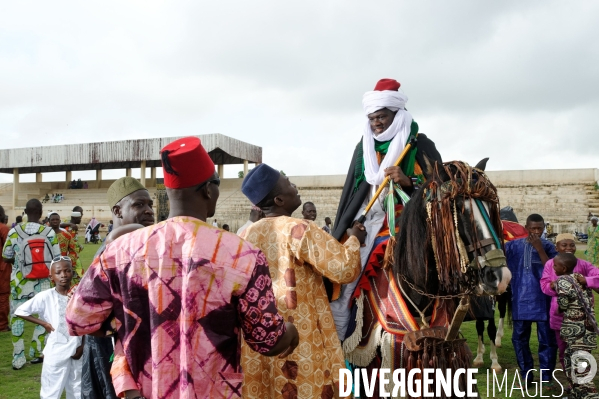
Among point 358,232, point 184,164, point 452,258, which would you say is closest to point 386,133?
point 358,232

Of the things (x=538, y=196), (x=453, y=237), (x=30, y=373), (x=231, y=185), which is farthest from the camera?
(x=231, y=185)

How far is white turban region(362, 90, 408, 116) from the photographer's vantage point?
3.94 m

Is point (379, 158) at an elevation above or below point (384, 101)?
below

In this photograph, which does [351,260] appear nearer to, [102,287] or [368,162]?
[368,162]

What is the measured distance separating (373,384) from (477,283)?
1.01m

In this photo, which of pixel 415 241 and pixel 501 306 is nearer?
pixel 415 241

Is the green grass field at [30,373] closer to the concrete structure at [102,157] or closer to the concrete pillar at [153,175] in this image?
the concrete structure at [102,157]

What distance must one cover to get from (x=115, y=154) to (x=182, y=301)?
39.0m

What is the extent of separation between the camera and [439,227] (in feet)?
10.0

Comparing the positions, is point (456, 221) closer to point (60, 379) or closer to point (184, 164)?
point (184, 164)

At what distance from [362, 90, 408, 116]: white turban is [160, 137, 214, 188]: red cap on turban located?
199cm

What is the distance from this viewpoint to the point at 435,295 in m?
3.23

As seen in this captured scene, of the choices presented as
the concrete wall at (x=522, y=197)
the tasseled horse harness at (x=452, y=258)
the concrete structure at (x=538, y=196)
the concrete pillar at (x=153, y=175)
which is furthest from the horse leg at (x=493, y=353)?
the concrete pillar at (x=153, y=175)

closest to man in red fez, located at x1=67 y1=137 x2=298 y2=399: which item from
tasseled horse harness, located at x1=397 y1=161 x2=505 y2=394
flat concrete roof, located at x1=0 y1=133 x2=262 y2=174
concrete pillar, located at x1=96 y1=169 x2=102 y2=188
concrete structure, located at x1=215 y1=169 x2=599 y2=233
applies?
tasseled horse harness, located at x1=397 y1=161 x2=505 y2=394
